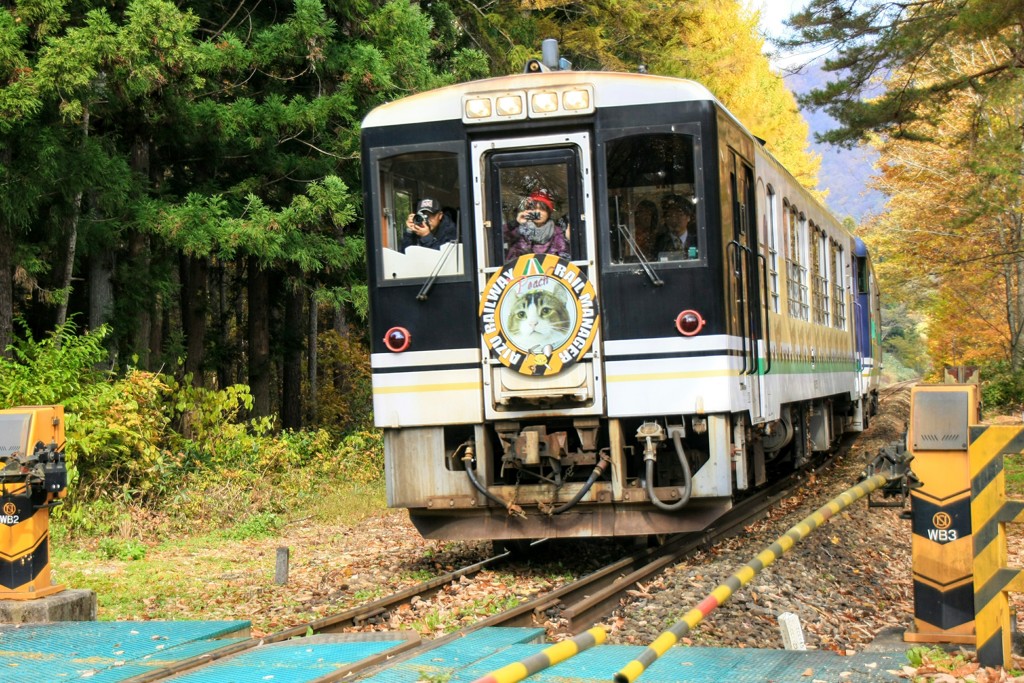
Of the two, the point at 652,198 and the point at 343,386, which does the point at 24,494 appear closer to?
the point at 652,198

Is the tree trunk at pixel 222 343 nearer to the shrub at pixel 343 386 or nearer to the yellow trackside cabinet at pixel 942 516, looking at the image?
the shrub at pixel 343 386

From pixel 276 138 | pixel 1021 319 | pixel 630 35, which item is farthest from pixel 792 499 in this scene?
pixel 1021 319

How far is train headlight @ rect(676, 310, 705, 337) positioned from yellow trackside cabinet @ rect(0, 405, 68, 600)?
4.16 metres

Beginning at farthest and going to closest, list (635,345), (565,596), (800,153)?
(800,153) < (635,345) < (565,596)

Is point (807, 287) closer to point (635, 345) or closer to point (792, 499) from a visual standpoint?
point (792, 499)

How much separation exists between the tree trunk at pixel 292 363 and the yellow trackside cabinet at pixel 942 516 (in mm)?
17246

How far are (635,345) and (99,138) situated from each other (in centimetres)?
813

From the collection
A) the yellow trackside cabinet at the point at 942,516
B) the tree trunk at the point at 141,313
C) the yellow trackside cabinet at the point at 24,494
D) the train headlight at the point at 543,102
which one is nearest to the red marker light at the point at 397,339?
the train headlight at the point at 543,102

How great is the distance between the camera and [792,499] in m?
13.6

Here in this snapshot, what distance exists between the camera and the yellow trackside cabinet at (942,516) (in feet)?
19.0

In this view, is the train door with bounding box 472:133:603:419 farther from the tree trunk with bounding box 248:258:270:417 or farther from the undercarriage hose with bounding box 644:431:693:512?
the tree trunk with bounding box 248:258:270:417

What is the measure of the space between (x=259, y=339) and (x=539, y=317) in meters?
12.3

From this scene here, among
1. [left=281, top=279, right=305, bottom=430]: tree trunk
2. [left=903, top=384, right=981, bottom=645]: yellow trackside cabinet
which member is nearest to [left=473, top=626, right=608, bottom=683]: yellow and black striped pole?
[left=903, top=384, right=981, bottom=645]: yellow trackside cabinet

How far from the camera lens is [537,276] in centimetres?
868
